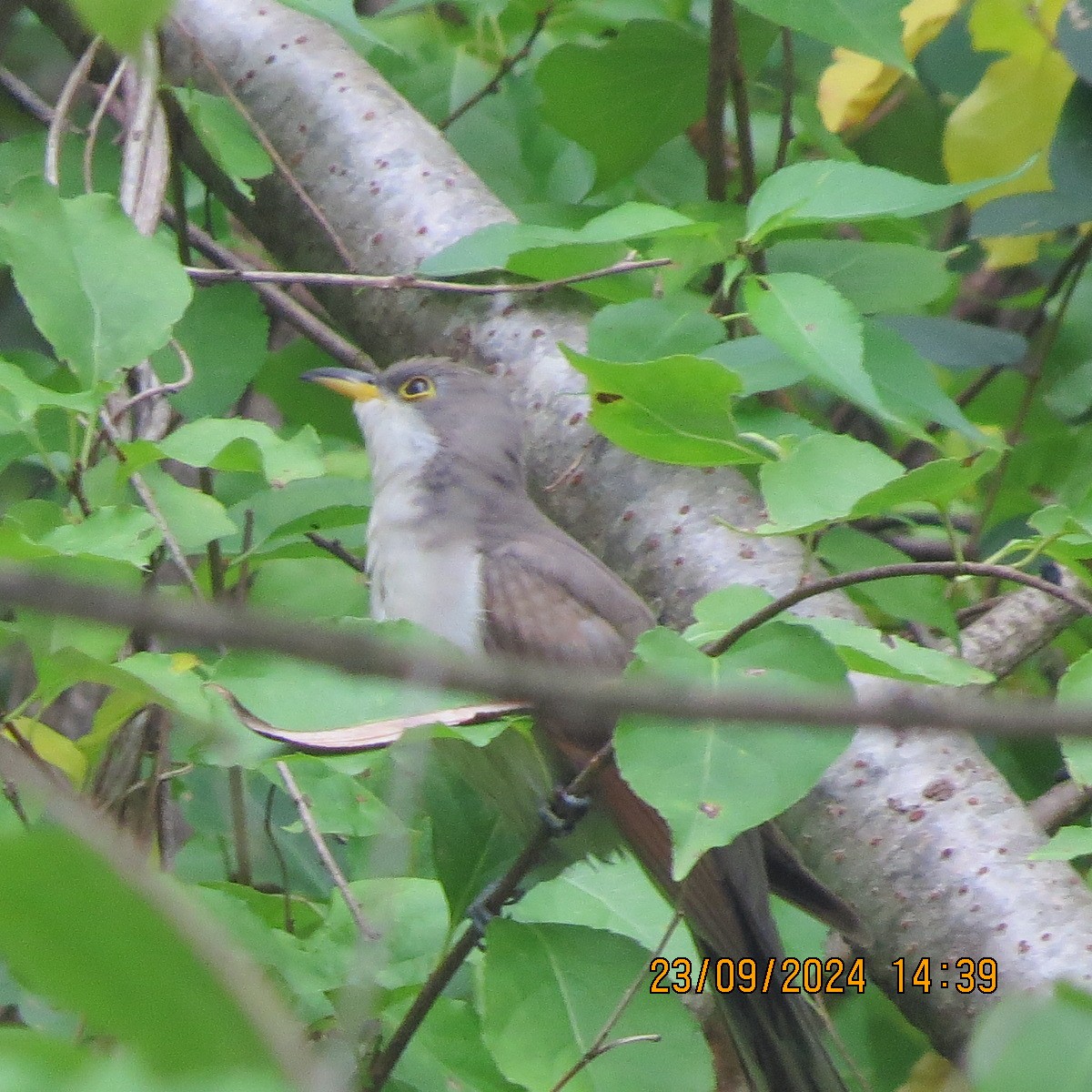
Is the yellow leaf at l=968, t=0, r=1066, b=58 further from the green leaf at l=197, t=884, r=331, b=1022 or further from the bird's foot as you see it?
the green leaf at l=197, t=884, r=331, b=1022

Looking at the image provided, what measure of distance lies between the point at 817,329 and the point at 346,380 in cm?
168

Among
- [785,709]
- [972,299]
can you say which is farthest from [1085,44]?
[785,709]

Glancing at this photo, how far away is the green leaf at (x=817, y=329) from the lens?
2238 millimetres

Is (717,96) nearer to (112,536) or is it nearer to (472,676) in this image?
(112,536)

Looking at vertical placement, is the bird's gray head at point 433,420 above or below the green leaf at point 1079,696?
below

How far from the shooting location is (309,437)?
2.35 meters

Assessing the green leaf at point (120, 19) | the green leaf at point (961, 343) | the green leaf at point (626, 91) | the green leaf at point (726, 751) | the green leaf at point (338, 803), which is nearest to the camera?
the green leaf at point (120, 19)

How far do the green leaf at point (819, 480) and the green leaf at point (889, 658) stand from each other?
0.49ft

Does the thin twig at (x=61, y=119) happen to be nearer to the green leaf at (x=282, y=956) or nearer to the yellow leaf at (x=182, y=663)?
the yellow leaf at (x=182, y=663)

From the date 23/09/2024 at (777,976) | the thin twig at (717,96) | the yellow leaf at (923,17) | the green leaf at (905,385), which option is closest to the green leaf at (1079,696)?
the date 23/09/2024 at (777,976)

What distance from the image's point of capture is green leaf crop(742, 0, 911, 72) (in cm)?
272

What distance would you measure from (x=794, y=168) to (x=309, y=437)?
0.96 meters

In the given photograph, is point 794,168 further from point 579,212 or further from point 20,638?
point 20,638

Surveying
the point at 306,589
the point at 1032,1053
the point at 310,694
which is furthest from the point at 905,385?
the point at 1032,1053
